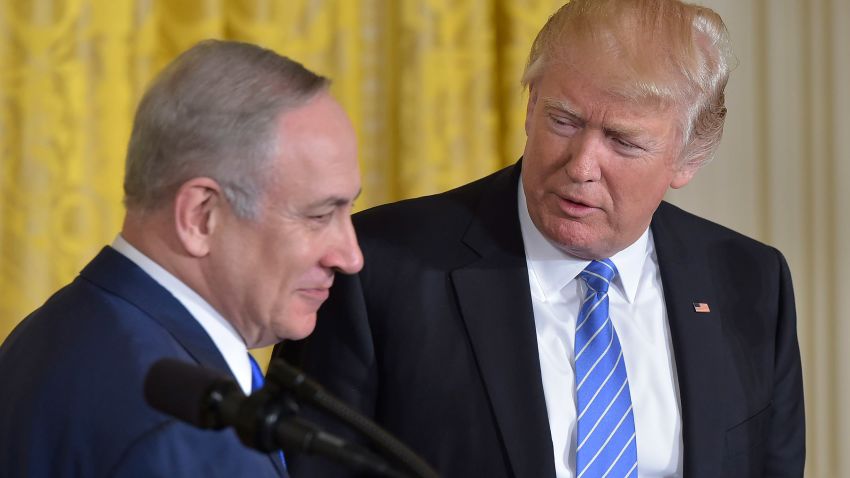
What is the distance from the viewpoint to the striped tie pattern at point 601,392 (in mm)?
1792

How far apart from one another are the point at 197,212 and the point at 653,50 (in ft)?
2.86

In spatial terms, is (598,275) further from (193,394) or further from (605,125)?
(193,394)

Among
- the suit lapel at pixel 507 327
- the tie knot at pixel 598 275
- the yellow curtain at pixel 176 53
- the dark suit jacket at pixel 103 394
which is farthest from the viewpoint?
the yellow curtain at pixel 176 53

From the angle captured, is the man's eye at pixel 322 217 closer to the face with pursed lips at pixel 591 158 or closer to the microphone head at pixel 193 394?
the microphone head at pixel 193 394

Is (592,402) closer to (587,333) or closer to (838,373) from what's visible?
(587,333)

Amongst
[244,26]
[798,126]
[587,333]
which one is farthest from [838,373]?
[244,26]

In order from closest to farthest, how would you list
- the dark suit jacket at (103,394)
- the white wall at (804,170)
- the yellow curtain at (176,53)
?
the dark suit jacket at (103,394) < the yellow curtain at (176,53) < the white wall at (804,170)

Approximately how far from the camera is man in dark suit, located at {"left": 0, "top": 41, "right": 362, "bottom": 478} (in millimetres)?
1131

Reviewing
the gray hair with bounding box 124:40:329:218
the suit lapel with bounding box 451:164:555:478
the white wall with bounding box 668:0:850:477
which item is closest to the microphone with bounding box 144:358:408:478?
the gray hair with bounding box 124:40:329:218

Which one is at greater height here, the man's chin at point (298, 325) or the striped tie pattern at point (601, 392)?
the man's chin at point (298, 325)

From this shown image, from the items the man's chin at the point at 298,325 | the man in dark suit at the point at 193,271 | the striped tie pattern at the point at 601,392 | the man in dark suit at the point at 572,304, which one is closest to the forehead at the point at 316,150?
the man in dark suit at the point at 193,271

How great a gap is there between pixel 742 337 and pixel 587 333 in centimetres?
34

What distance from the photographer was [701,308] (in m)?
1.98

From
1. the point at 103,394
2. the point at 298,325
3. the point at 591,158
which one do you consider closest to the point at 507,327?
the point at 591,158
